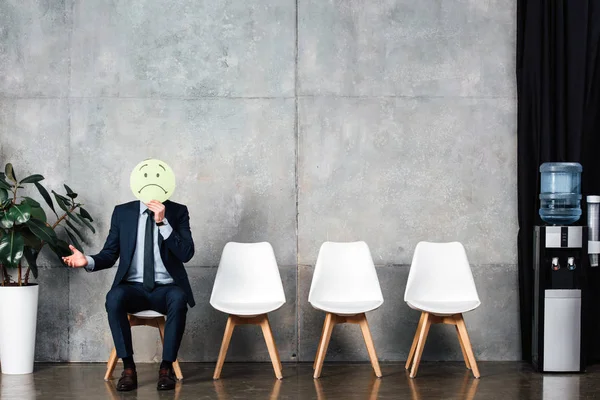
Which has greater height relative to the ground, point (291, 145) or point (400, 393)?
point (291, 145)

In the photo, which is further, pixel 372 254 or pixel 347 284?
pixel 372 254

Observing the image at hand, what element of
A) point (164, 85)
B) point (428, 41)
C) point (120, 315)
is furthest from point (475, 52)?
point (120, 315)

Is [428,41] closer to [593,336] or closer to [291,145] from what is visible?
[291,145]

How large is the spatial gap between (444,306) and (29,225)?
2.90 m

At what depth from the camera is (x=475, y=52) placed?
5652mm

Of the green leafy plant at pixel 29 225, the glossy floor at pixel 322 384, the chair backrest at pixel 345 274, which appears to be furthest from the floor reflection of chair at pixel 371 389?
the green leafy plant at pixel 29 225

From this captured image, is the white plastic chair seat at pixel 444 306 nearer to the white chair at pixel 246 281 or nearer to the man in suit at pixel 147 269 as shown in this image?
the white chair at pixel 246 281

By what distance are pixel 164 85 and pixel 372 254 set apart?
6.88 feet

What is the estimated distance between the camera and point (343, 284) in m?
5.23

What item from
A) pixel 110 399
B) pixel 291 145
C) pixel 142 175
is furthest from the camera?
pixel 291 145

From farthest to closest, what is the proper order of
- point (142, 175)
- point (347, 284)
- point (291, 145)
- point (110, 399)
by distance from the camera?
point (291, 145) < point (347, 284) < point (142, 175) < point (110, 399)

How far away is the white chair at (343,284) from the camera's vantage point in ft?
16.2

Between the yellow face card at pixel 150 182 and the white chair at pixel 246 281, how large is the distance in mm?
854

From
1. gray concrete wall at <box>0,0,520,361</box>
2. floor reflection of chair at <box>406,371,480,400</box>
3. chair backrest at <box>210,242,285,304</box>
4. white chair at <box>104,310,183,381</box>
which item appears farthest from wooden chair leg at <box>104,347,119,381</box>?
floor reflection of chair at <box>406,371,480,400</box>
